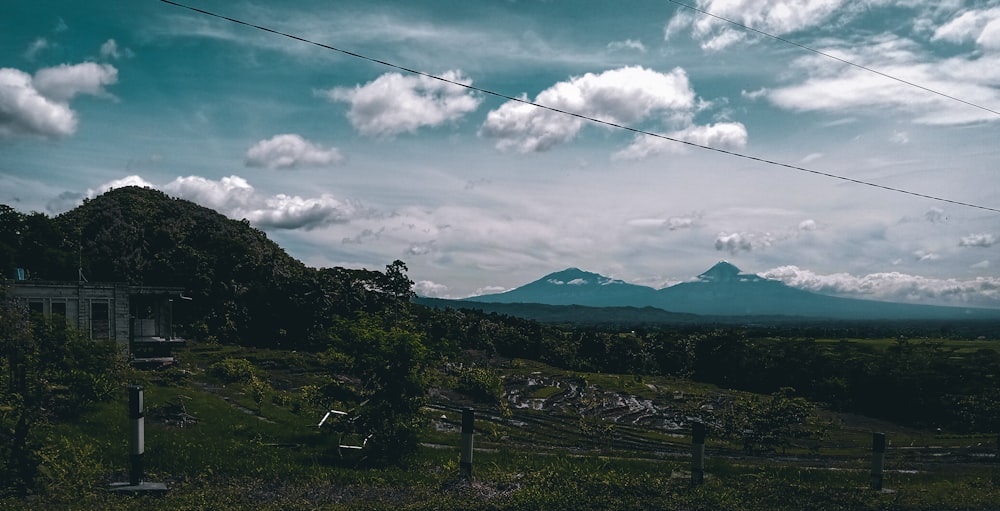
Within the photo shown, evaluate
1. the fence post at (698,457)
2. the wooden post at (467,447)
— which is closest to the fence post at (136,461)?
the wooden post at (467,447)

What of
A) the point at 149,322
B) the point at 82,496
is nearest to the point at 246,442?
the point at 82,496

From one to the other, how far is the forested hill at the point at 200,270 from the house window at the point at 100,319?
2479 cm

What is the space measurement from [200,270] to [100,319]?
39.4m

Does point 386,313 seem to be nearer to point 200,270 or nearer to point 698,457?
point 200,270

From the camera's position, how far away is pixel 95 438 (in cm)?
1313

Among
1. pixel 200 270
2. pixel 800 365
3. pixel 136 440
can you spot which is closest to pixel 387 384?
pixel 136 440

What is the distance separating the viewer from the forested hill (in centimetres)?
6338

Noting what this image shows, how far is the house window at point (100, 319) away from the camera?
33.1 m

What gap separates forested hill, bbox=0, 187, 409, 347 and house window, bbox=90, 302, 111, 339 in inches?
976

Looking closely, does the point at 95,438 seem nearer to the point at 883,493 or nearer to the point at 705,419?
the point at 883,493

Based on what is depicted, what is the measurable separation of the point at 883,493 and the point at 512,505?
19.0 feet

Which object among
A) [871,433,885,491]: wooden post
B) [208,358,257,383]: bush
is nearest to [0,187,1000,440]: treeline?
[208,358,257,383]: bush

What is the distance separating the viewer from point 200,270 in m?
70.9

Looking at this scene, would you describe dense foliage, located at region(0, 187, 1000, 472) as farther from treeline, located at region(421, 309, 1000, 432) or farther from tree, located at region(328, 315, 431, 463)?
tree, located at region(328, 315, 431, 463)
